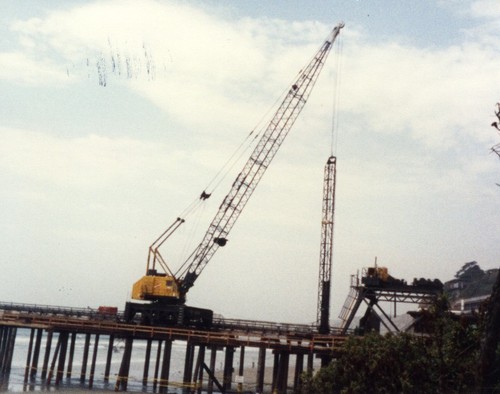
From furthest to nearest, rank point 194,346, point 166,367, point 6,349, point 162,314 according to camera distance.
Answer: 1. point 6,349
2. point 162,314
3. point 194,346
4. point 166,367

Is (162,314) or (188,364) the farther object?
(162,314)

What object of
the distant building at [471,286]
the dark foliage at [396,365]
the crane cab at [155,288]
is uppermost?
the distant building at [471,286]

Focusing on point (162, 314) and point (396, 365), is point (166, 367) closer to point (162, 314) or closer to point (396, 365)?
point (162, 314)

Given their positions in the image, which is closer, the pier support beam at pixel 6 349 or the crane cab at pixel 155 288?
the crane cab at pixel 155 288

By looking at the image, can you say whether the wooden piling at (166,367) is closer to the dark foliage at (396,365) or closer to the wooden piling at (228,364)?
the wooden piling at (228,364)

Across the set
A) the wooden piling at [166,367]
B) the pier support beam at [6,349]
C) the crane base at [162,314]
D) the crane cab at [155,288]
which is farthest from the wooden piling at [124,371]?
the pier support beam at [6,349]

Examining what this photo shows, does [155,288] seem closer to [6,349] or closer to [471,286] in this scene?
[6,349]

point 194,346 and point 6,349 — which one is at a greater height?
point 194,346

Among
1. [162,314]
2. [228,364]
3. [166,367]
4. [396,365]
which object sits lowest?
[166,367]

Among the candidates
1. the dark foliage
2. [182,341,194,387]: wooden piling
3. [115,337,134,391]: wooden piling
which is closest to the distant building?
[182,341,194,387]: wooden piling

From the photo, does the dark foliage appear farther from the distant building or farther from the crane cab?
the distant building

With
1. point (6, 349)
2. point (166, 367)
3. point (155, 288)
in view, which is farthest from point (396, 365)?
point (6, 349)

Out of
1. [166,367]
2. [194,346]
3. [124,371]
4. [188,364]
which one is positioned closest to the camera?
[124,371]

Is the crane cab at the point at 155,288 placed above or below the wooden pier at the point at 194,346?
above
